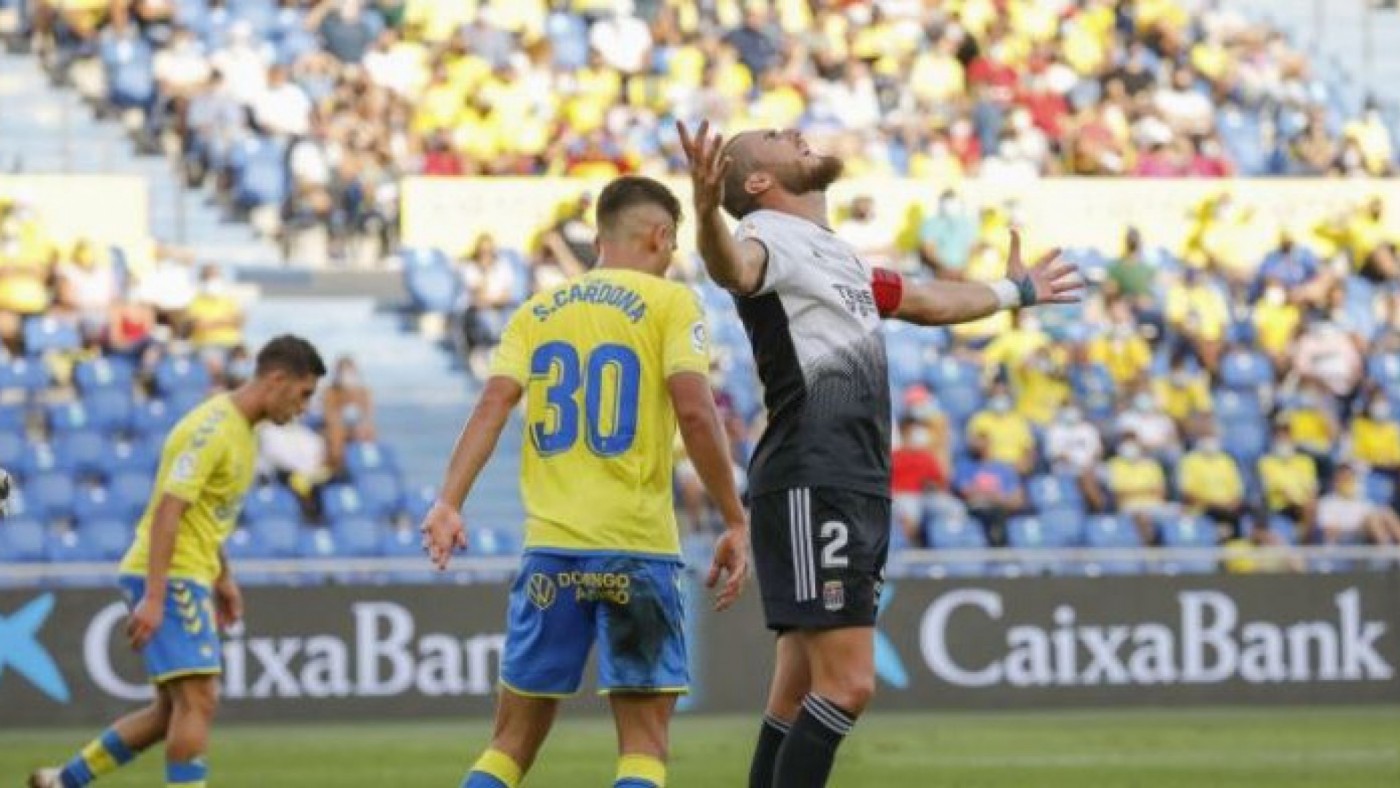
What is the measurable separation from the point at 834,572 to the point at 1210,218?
18742 millimetres

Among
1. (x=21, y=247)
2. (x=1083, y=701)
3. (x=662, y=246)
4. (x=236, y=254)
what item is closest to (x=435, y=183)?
(x=236, y=254)

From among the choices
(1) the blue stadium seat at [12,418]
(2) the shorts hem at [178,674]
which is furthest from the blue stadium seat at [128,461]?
(2) the shorts hem at [178,674]

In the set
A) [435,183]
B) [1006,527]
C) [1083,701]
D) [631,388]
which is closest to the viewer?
[631,388]

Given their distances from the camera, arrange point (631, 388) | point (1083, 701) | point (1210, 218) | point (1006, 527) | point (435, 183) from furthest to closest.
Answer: point (1210, 218) < point (435, 183) < point (1006, 527) < point (1083, 701) < point (631, 388)

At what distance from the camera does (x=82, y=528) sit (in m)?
21.1

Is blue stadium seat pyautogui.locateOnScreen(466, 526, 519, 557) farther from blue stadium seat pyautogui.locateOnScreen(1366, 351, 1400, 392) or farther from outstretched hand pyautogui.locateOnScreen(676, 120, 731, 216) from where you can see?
outstretched hand pyautogui.locateOnScreen(676, 120, 731, 216)

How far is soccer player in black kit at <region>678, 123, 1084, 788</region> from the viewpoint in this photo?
27.8 ft

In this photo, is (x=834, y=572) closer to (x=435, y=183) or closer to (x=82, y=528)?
(x=82, y=528)

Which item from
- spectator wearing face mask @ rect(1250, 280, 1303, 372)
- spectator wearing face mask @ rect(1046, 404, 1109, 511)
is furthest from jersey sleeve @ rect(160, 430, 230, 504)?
spectator wearing face mask @ rect(1250, 280, 1303, 372)

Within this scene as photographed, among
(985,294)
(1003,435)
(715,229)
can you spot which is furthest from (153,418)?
(715,229)

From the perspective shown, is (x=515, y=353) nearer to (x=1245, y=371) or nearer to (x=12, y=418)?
(x=12, y=418)

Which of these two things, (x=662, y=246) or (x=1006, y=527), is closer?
(x=662, y=246)

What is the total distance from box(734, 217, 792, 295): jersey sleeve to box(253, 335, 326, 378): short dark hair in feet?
10.4

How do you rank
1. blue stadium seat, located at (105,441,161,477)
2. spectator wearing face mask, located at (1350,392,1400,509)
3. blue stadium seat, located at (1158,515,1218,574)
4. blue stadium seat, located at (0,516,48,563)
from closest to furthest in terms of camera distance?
blue stadium seat, located at (0,516,48,563), blue stadium seat, located at (105,441,161,477), blue stadium seat, located at (1158,515,1218,574), spectator wearing face mask, located at (1350,392,1400,509)
